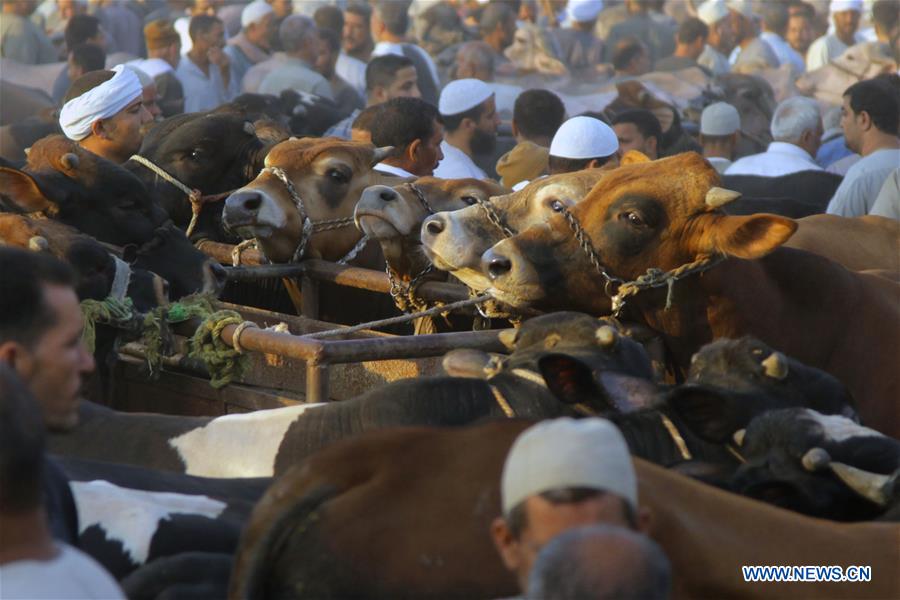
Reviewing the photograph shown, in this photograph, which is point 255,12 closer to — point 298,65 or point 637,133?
point 298,65

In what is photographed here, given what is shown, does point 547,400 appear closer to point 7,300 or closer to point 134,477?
point 134,477

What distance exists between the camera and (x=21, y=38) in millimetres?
16812

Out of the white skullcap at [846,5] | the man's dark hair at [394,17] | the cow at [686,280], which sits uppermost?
the cow at [686,280]

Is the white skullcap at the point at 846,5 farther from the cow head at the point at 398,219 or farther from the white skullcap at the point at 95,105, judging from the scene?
the cow head at the point at 398,219

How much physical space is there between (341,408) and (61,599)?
5.67ft

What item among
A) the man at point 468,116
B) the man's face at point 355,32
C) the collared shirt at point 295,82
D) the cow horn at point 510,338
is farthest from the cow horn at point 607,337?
the man's face at point 355,32

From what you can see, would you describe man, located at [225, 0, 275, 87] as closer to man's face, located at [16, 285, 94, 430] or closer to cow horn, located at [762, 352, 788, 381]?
cow horn, located at [762, 352, 788, 381]

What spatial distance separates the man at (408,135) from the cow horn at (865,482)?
16.1 ft

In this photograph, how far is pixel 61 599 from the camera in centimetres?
240

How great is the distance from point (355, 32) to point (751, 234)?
1233cm

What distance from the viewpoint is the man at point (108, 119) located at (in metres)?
7.75

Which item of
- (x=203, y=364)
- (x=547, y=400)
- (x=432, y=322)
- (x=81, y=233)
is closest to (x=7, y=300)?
(x=547, y=400)

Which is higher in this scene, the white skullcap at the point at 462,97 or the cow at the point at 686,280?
the cow at the point at 686,280

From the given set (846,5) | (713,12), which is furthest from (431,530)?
(713,12)
